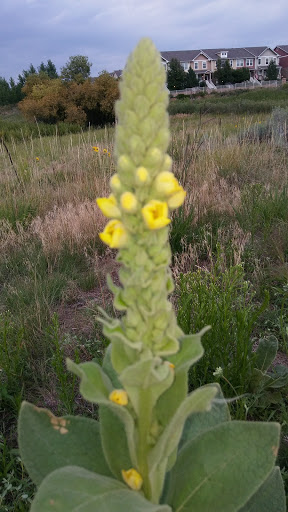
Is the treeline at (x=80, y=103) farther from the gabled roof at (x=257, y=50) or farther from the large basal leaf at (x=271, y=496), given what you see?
the gabled roof at (x=257, y=50)

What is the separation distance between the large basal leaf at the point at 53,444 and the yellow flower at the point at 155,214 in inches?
26.5

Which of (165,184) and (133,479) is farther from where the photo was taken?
(133,479)

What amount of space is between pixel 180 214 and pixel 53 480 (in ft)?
11.3

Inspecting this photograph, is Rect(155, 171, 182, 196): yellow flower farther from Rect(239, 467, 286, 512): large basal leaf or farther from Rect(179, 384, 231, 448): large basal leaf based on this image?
Rect(239, 467, 286, 512): large basal leaf

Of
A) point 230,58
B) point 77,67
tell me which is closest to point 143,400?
point 77,67

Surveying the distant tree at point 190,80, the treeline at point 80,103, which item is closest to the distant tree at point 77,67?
the treeline at point 80,103

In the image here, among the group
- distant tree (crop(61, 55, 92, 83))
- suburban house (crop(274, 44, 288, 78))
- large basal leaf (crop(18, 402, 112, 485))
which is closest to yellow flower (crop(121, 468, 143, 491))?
large basal leaf (crop(18, 402, 112, 485))

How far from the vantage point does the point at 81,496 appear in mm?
863

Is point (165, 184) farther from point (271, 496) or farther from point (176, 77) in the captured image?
point (176, 77)

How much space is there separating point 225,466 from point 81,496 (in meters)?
0.38

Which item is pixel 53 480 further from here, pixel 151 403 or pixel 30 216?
pixel 30 216

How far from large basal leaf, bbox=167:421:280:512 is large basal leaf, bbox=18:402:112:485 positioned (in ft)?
0.76

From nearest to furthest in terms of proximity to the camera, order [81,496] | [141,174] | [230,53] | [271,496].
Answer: [141,174], [81,496], [271,496], [230,53]

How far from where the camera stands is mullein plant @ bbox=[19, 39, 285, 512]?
78cm
